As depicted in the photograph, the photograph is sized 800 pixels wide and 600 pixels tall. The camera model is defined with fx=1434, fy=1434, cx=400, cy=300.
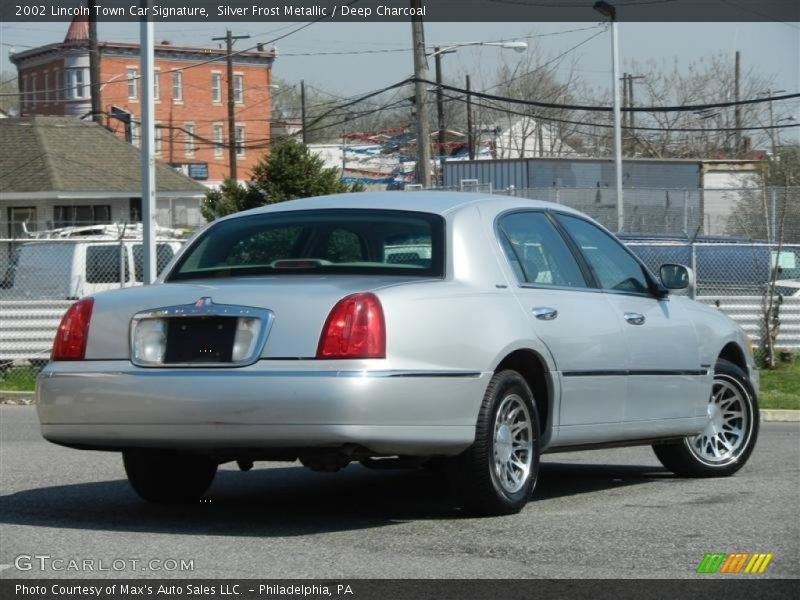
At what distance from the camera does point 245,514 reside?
720 cm

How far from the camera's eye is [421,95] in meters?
26.9

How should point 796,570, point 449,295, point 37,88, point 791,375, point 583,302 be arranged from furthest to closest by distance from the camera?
point 37,88, point 791,375, point 583,302, point 449,295, point 796,570

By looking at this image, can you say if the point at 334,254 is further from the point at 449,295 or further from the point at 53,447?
the point at 53,447

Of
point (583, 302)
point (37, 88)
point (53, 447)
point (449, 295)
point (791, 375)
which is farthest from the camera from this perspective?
point (37, 88)

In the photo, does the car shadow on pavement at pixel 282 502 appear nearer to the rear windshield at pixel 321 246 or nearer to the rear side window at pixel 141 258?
the rear windshield at pixel 321 246

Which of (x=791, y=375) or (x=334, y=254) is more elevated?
(x=334, y=254)

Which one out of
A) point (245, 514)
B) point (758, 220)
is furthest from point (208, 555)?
point (758, 220)

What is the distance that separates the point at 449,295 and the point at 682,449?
2.72 m

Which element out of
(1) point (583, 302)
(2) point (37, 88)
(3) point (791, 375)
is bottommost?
(3) point (791, 375)

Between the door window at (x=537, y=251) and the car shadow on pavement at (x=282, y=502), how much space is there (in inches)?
47.6

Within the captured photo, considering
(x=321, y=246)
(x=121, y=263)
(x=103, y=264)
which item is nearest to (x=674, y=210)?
(x=103, y=264)

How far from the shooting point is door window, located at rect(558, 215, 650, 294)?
8.12 m

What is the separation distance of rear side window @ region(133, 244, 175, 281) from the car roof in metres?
13.4

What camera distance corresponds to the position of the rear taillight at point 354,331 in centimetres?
631
